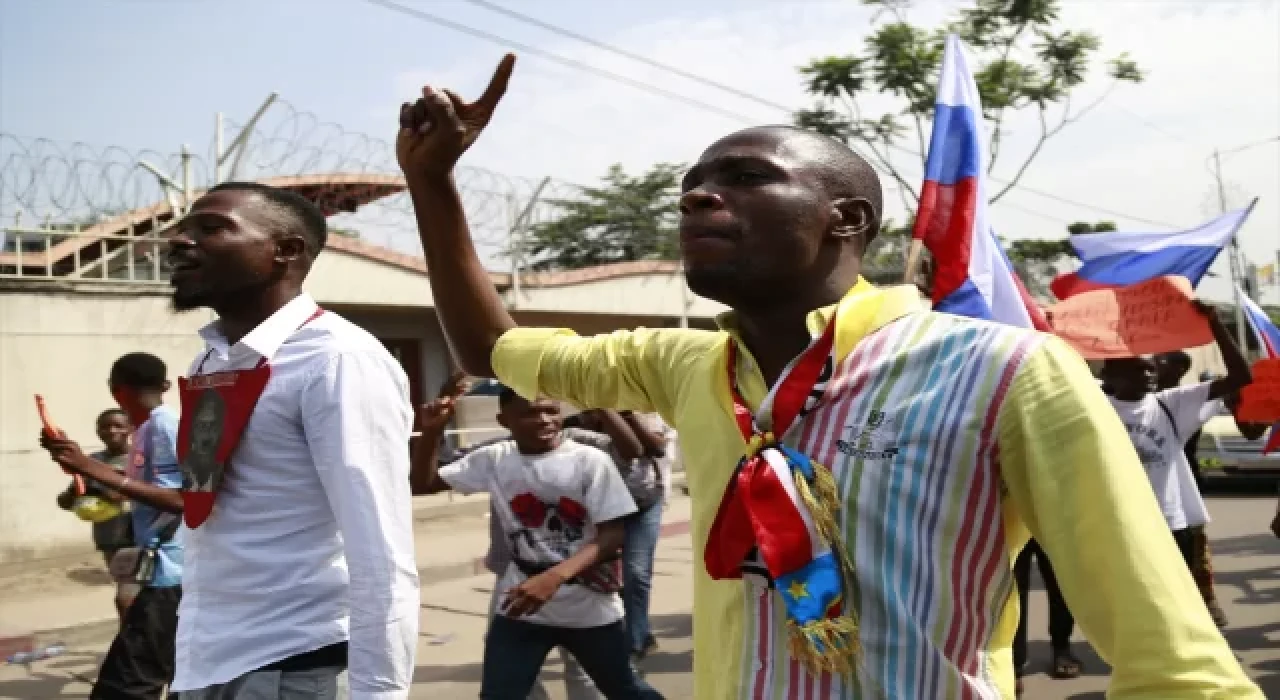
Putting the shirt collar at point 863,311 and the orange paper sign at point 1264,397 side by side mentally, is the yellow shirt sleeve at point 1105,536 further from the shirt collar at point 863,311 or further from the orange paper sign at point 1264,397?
the orange paper sign at point 1264,397

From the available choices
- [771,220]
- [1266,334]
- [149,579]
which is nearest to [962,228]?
[771,220]

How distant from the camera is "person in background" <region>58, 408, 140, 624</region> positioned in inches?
238

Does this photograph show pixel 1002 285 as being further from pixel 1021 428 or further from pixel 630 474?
pixel 1021 428

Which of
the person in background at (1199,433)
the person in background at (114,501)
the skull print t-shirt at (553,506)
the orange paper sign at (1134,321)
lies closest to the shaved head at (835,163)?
the skull print t-shirt at (553,506)

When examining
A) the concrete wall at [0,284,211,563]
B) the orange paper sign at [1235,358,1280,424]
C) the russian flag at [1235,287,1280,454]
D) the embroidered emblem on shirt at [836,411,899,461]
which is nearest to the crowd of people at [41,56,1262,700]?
the embroidered emblem on shirt at [836,411,899,461]

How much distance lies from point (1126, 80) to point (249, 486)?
18014 mm

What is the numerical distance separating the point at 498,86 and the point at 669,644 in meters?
6.01

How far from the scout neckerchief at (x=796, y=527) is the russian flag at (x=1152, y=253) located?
5772 mm

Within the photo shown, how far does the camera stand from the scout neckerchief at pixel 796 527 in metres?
1.68

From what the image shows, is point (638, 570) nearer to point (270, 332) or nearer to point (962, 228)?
point (962, 228)

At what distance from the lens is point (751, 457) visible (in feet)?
6.00

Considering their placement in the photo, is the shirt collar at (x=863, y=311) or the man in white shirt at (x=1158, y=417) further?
the man in white shirt at (x=1158, y=417)

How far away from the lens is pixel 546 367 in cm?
234

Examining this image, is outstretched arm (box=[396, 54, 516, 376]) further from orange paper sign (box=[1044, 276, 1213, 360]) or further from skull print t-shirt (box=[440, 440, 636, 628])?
orange paper sign (box=[1044, 276, 1213, 360])
